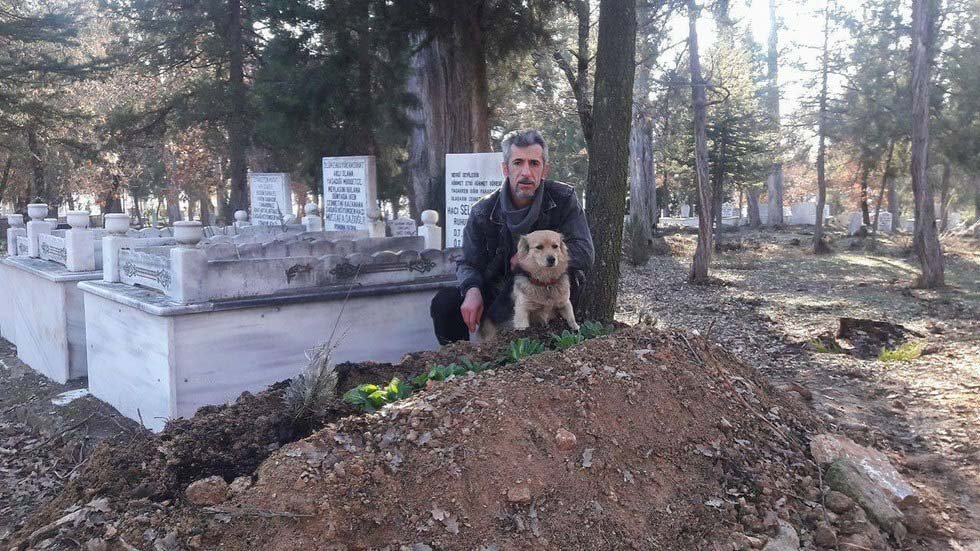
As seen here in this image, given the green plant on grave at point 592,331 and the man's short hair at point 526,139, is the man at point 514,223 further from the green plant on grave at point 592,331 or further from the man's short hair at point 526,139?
the green plant on grave at point 592,331

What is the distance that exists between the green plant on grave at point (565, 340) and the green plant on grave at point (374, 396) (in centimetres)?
102

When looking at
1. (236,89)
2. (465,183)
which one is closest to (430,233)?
(465,183)

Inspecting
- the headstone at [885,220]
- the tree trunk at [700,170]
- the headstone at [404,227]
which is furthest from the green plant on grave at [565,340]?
the headstone at [885,220]

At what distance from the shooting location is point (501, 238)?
5316 mm

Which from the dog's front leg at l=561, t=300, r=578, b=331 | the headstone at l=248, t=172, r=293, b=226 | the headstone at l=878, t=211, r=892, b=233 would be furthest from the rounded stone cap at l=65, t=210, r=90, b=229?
the headstone at l=878, t=211, r=892, b=233

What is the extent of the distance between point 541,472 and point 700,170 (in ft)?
46.3

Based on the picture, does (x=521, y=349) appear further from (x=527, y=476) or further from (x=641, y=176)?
(x=641, y=176)

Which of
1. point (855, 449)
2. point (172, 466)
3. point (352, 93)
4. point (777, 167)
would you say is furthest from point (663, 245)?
point (172, 466)

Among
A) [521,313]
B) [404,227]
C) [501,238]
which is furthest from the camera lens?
[404,227]

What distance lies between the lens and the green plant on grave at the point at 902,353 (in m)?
6.92

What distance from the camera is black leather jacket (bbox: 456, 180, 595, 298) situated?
512 centimetres

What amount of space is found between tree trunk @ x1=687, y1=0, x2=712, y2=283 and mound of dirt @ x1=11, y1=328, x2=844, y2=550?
11.9 metres

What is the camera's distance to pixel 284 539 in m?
2.60

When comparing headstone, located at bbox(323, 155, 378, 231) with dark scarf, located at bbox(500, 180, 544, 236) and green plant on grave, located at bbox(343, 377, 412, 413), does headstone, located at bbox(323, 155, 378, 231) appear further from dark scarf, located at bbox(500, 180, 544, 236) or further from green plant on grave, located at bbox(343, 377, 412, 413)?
green plant on grave, located at bbox(343, 377, 412, 413)
